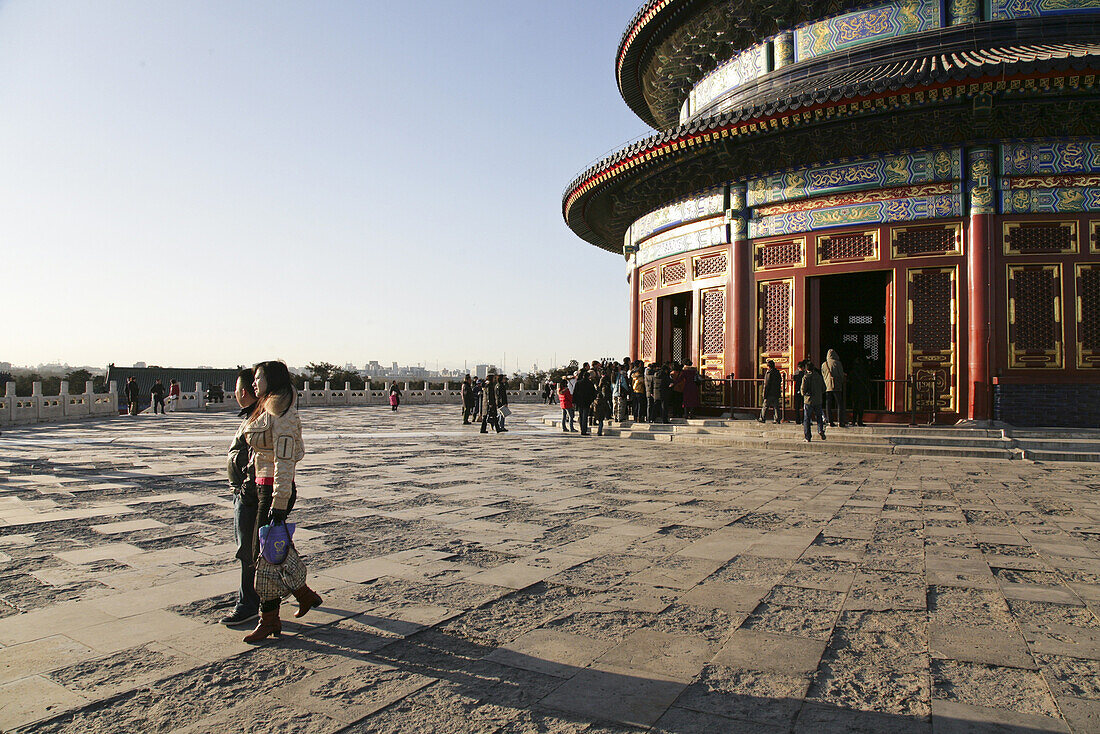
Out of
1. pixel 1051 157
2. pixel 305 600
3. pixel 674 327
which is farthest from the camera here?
pixel 674 327

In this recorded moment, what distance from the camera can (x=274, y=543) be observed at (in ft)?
11.1

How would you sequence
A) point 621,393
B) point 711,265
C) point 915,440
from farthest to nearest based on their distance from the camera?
point 621,393, point 711,265, point 915,440

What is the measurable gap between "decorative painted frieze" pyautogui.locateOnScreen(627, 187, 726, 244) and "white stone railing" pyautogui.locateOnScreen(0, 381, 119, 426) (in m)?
18.7

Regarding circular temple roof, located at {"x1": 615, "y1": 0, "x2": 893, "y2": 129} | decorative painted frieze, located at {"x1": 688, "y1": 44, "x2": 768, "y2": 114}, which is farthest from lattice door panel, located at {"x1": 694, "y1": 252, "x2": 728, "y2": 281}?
circular temple roof, located at {"x1": 615, "y1": 0, "x2": 893, "y2": 129}

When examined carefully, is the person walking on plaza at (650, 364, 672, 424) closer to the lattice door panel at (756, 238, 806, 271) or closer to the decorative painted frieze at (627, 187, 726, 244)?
the lattice door panel at (756, 238, 806, 271)

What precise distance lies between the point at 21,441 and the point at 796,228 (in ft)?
53.5

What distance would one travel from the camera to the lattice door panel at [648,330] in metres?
16.6

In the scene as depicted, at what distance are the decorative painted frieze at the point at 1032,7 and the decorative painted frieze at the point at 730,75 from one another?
4260mm

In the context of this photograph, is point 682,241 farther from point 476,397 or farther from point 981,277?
point 476,397

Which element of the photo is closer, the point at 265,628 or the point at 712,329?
the point at 265,628

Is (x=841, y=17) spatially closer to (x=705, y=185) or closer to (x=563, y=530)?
(x=705, y=185)

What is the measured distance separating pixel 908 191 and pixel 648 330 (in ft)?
20.7

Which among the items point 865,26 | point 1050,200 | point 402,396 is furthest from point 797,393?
point 402,396

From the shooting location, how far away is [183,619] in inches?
140
